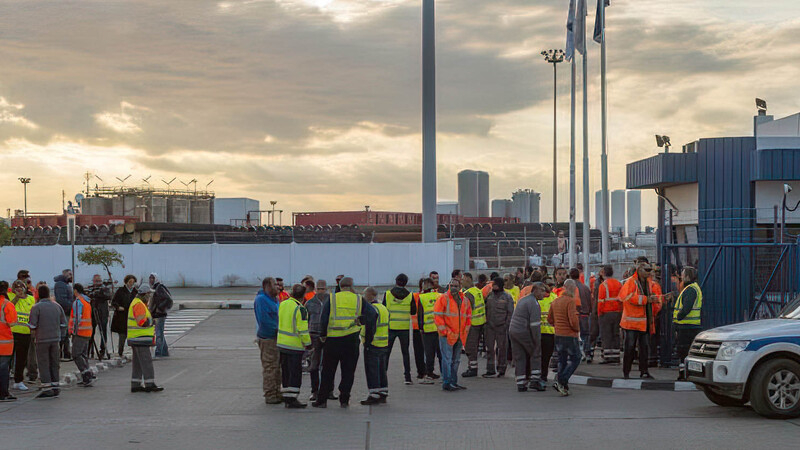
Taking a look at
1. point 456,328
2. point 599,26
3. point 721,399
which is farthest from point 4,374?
point 599,26

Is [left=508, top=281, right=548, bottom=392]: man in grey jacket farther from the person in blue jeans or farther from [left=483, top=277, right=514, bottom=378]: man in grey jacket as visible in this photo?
[left=483, top=277, right=514, bottom=378]: man in grey jacket

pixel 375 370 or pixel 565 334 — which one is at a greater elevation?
pixel 565 334

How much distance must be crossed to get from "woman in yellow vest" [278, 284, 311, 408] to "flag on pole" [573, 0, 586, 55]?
1663cm

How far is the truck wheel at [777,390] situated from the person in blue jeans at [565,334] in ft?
9.34

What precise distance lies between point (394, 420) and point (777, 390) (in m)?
4.91

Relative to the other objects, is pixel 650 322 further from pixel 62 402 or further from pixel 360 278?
pixel 360 278

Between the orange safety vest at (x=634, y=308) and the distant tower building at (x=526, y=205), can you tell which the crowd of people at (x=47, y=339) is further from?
the distant tower building at (x=526, y=205)

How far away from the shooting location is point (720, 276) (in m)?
19.6

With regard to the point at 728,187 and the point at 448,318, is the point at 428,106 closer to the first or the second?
the point at 728,187

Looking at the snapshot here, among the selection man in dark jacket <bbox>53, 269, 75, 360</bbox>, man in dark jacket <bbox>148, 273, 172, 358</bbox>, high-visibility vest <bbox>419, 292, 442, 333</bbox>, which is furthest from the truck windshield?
man in dark jacket <bbox>53, 269, 75, 360</bbox>

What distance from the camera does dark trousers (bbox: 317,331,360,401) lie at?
1256cm

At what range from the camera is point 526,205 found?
443ft

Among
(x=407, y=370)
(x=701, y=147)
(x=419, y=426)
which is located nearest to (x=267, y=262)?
(x=701, y=147)

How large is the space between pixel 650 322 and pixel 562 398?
2760 millimetres
